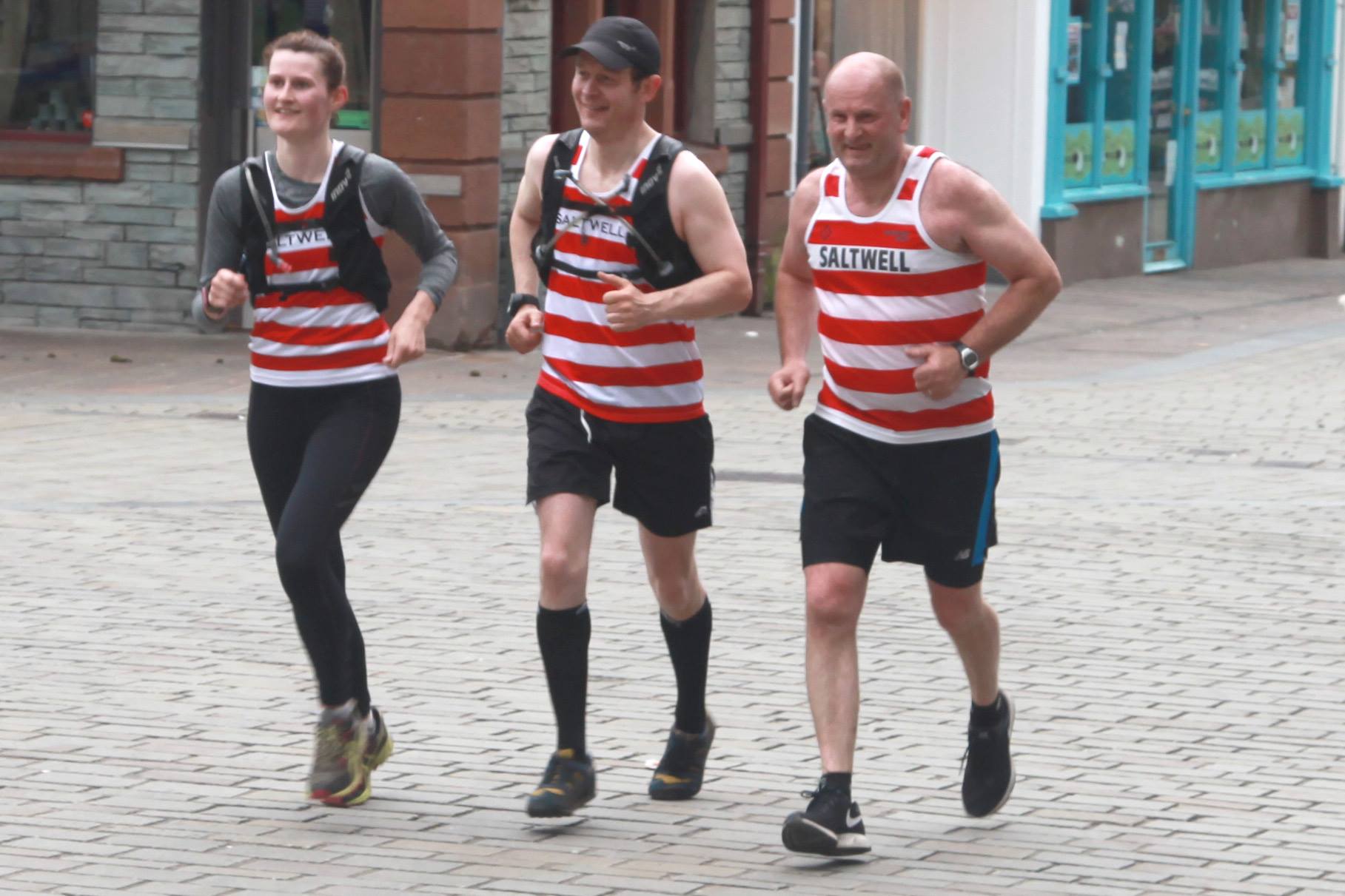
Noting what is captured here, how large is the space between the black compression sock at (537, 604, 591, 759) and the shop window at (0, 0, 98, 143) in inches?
443

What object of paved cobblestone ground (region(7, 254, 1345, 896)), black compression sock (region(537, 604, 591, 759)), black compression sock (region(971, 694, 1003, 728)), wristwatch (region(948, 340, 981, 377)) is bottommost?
paved cobblestone ground (region(7, 254, 1345, 896))

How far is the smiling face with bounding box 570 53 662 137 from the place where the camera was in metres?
5.64

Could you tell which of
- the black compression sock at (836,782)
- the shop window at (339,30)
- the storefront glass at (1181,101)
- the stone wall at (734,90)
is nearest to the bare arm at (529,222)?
the black compression sock at (836,782)

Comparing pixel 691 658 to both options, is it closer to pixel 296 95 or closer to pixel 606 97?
pixel 606 97

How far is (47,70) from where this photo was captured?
640 inches

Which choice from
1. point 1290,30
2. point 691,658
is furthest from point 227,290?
point 1290,30

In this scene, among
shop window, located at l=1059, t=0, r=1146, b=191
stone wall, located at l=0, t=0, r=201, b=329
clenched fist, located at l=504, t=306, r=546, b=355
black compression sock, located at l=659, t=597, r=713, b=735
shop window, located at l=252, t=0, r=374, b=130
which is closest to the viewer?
clenched fist, located at l=504, t=306, r=546, b=355

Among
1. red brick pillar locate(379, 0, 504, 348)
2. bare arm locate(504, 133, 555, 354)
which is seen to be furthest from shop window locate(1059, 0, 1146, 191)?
bare arm locate(504, 133, 555, 354)

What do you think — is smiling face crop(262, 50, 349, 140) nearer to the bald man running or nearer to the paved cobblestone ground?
the bald man running

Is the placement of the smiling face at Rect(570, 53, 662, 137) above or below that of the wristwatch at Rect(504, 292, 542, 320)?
above

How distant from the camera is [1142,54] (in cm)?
2298

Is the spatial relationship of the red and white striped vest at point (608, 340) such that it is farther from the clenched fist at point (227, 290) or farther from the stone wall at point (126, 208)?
the stone wall at point (126, 208)

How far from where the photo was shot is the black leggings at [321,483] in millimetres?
5730

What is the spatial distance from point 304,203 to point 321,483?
2.09 feet
